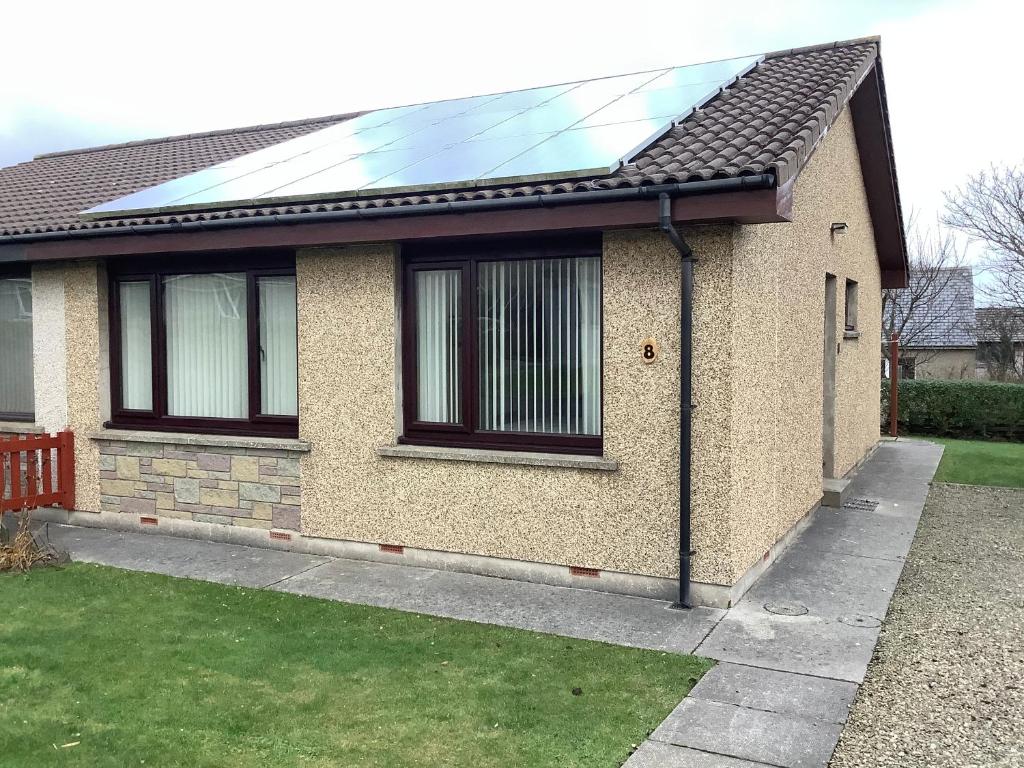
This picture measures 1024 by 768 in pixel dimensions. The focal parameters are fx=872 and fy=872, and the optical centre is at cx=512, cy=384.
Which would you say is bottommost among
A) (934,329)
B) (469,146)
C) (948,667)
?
(948,667)

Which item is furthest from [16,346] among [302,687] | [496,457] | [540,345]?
[302,687]

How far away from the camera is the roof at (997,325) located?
115 feet

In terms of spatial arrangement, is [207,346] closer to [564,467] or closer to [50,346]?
[50,346]

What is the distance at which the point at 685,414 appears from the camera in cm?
633

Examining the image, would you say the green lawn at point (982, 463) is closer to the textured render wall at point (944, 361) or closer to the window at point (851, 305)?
the window at point (851, 305)

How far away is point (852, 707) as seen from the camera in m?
4.66

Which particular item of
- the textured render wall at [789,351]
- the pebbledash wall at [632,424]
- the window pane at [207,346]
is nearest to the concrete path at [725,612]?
the pebbledash wall at [632,424]

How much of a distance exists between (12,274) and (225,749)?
24.8 feet

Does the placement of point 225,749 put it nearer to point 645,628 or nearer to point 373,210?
point 645,628

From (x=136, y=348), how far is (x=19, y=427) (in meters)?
1.70

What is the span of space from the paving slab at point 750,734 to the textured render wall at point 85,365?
6920 millimetres

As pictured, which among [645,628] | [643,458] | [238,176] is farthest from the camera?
[238,176]

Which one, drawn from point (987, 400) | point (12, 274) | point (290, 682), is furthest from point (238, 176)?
point (987, 400)

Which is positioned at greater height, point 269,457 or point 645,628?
point 269,457
